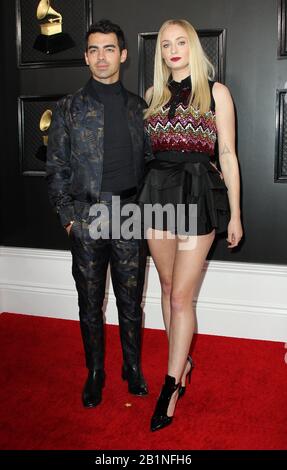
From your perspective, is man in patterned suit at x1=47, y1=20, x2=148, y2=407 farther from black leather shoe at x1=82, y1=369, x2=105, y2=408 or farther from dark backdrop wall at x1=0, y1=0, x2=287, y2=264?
dark backdrop wall at x1=0, y1=0, x2=287, y2=264

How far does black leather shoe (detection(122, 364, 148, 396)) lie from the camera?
8.21ft

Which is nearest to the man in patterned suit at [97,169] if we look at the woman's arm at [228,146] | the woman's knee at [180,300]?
the woman's knee at [180,300]

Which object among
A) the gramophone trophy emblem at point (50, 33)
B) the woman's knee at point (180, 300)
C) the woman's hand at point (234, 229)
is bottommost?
the woman's knee at point (180, 300)

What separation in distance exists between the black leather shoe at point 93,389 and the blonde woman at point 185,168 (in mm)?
345

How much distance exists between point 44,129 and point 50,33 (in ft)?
2.07

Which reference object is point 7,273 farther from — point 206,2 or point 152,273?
point 206,2

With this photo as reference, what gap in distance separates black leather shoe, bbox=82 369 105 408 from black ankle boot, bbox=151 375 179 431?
34cm

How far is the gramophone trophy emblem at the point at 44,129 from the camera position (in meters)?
3.34

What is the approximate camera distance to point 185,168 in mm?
2168

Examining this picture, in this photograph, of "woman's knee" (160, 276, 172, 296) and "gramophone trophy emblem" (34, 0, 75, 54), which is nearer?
"woman's knee" (160, 276, 172, 296)

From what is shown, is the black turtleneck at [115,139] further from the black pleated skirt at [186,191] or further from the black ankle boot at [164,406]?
the black ankle boot at [164,406]

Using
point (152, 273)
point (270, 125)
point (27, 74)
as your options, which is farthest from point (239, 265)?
point (27, 74)

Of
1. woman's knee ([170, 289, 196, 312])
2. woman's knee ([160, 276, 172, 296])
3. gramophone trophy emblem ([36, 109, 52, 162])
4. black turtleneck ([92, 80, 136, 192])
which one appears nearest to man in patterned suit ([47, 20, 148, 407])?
black turtleneck ([92, 80, 136, 192])

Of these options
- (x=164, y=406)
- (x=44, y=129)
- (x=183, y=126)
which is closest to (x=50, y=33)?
(x=44, y=129)
